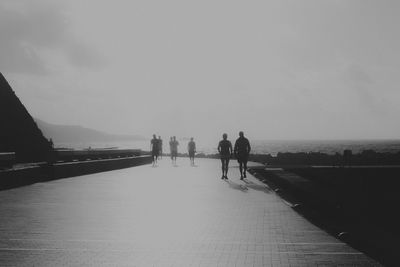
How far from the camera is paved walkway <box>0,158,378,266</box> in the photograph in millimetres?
6789

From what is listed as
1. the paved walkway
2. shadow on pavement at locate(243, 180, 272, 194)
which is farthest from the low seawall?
shadow on pavement at locate(243, 180, 272, 194)

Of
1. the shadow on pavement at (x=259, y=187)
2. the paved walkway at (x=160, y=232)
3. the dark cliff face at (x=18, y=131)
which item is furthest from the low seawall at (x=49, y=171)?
the shadow on pavement at (x=259, y=187)

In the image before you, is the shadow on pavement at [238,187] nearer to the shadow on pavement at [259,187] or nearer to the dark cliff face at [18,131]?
the shadow on pavement at [259,187]

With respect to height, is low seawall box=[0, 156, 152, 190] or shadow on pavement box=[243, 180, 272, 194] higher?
low seawall box=[0, 156, 152, 190]

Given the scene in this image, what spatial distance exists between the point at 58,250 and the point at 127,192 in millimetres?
8277

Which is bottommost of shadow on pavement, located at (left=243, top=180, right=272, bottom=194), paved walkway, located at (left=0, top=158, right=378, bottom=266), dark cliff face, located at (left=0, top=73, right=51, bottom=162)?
paved walkway, located at (left=0, top=158, right=378, bottom=266)

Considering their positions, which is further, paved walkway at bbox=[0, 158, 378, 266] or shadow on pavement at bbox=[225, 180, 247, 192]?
shadow on pavement at bbox=[225, 180, 247, 192]

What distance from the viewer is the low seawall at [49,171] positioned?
16.7 m

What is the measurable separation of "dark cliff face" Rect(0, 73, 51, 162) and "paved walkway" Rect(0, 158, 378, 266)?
50.5 ft

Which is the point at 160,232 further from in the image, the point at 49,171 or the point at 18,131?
the point at 18,131

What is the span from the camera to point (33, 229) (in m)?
8.91

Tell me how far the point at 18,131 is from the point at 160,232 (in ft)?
79.1

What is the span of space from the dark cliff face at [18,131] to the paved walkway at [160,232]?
15407mm

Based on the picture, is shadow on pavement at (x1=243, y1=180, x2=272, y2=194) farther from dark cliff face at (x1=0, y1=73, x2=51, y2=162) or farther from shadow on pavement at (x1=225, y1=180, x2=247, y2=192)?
dark cliff face at (x1=0, y1=73, x2=51, y2=162)
